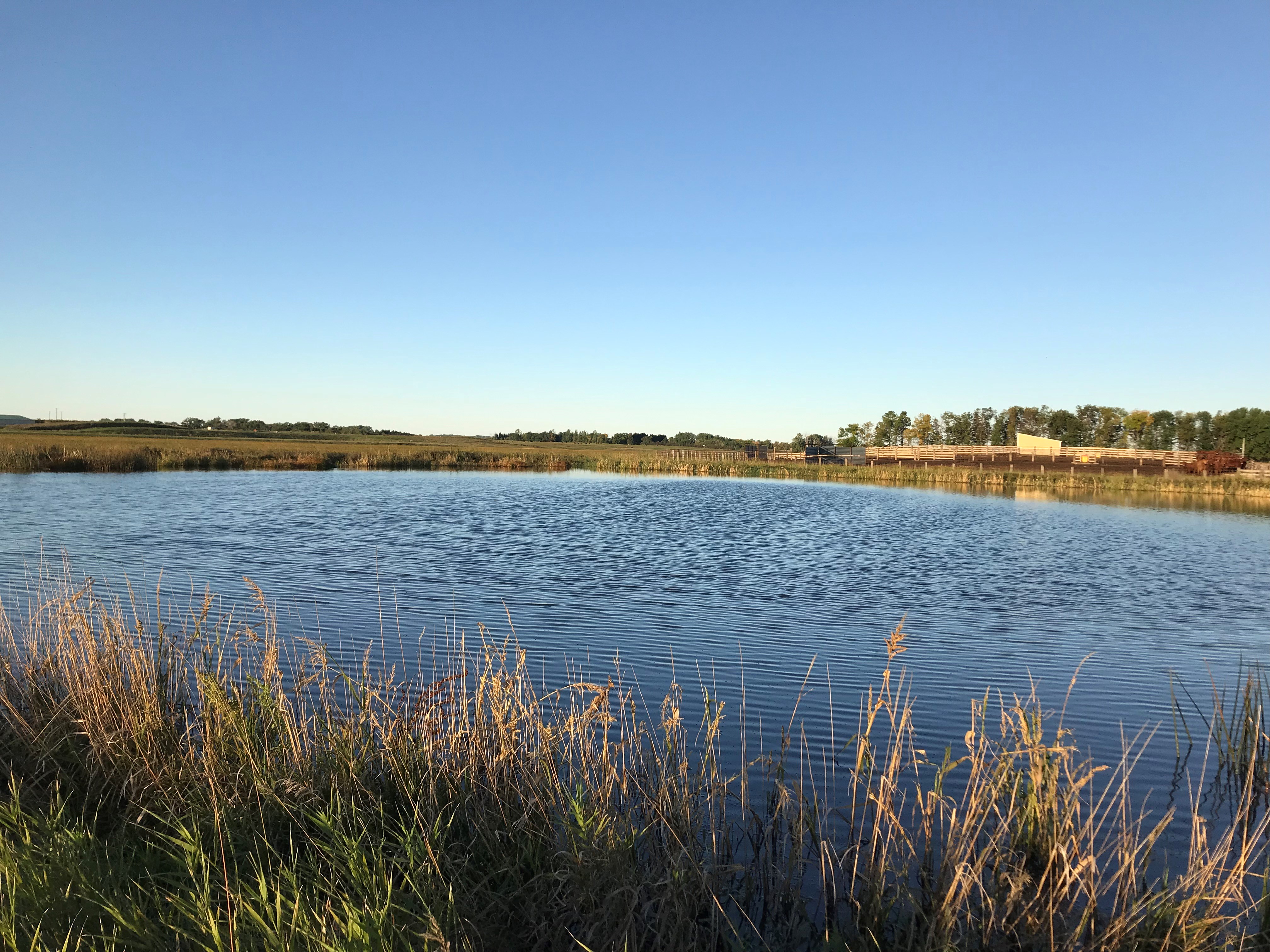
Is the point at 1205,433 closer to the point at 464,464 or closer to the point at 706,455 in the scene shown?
the point at 706,455

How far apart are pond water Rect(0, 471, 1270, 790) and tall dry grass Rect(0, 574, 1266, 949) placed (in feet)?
7.85

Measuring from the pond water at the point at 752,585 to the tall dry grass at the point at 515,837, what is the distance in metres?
2.39

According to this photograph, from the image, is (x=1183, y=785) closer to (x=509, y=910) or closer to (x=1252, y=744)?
(x=1252, y=744)

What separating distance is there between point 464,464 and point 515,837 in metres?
70.3

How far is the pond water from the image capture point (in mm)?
9883

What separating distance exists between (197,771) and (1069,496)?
51084 millimetres

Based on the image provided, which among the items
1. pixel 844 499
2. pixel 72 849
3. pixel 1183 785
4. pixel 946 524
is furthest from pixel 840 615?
pixel 844 499

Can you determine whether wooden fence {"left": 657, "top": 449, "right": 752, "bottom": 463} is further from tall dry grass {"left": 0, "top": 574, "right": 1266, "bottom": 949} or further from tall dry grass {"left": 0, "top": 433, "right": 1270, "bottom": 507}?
tall dry grass {"left": 0, "top": 574, "right": 1266, "bottom": 949}

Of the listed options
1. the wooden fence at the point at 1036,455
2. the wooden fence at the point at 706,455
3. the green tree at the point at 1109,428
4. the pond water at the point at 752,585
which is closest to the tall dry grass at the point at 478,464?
the wooden fence at the point at 706,455

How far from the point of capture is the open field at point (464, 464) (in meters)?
46.8

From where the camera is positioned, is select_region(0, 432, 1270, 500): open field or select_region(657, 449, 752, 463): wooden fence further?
select_region(657, 449, 752, 463): wooden fence

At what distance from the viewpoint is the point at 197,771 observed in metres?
5.06

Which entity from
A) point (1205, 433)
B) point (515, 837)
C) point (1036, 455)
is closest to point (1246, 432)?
point (1205, 433)

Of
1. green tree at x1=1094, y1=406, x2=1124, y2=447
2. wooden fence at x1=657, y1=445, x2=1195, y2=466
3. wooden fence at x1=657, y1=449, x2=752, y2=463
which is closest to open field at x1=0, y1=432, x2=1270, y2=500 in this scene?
wooden fence at x1=657, y1=449, x2=752, y2=463
